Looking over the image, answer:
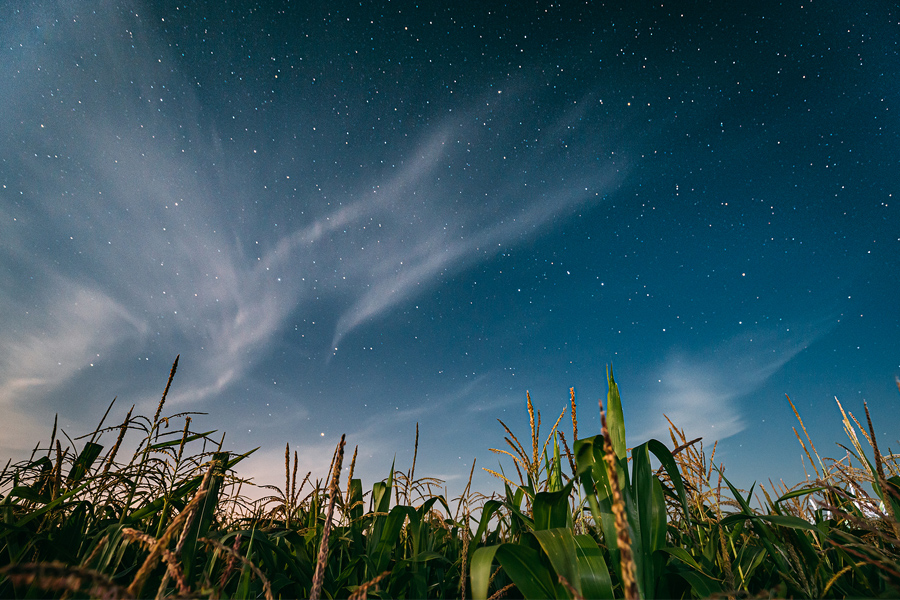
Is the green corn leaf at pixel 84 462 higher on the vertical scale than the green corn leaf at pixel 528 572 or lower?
higher

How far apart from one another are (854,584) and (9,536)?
3.69 meters

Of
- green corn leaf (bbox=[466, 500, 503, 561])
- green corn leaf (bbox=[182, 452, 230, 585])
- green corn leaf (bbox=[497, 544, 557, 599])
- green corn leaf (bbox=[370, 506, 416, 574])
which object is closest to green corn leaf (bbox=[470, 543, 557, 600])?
green corn leaf (bbox=[497, 544, 557, 599])

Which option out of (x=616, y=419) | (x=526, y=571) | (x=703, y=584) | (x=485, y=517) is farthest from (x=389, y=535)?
(x=703, y=584)

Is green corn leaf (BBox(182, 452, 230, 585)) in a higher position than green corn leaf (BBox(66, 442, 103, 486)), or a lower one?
lower

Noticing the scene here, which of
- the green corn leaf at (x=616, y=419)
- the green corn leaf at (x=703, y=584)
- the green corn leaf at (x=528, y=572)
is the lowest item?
the green corn leaf at (x=703, y=584)

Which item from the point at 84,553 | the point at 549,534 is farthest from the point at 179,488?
the point at 549,534

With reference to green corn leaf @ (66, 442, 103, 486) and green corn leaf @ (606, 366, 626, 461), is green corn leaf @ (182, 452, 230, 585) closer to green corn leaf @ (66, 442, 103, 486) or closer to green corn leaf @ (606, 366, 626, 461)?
green corn leaf @ (66, 442, 103, 486)

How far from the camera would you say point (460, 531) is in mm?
→ 3365

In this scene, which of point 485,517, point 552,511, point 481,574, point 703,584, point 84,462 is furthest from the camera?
point 84,462

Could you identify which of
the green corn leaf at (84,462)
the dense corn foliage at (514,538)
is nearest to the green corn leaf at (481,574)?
the dense corn foliage at (514,538)

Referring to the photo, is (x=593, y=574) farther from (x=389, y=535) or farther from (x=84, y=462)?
(x=84, y=462)

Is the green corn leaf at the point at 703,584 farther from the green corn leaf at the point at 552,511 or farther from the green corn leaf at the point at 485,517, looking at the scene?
the green corn leaf at the point at 485,517

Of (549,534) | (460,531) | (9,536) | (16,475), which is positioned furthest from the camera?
(460,531)

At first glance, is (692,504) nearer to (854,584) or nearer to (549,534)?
(854,584)
